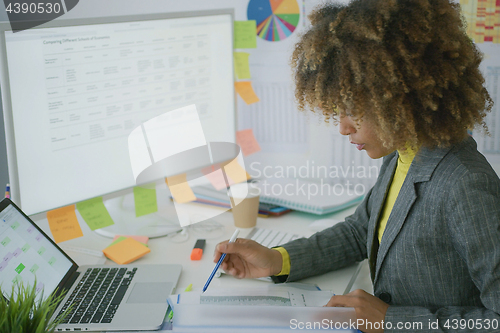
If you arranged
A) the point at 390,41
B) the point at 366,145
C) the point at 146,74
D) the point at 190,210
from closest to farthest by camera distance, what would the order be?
the point at 390,41 < the point at 366,145 < the point at 146,74 < the point at 190,210

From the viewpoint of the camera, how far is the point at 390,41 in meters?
0.74

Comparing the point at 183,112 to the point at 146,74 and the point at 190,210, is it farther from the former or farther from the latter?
the point at 190,210

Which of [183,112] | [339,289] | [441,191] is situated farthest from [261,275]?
[183,112]

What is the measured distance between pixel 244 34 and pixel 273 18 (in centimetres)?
51

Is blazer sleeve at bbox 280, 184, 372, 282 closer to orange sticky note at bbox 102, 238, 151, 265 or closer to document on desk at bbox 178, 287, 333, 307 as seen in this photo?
document on desk at bbox 178, 287, 333, 307

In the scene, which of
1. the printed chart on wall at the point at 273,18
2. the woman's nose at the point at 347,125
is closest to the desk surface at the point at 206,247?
the woman's nose at the point at 347,125

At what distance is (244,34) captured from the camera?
140 cm

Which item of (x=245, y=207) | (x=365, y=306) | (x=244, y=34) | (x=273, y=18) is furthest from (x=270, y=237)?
(x=273, y=18)

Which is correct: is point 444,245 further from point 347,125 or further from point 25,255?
point 25,255

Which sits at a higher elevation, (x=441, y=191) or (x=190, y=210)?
(x=441, y=191)

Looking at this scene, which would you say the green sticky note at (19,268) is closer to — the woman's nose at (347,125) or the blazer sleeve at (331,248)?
the blazer sleeve at (331,248)

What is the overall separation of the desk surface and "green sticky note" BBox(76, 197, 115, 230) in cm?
6

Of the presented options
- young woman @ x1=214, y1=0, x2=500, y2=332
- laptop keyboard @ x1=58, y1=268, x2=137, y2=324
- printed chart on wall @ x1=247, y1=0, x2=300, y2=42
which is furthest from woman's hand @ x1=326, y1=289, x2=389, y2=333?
printed chart on wall @ x1=247, y1=0, x2=300, y2=42

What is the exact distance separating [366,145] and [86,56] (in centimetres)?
65
